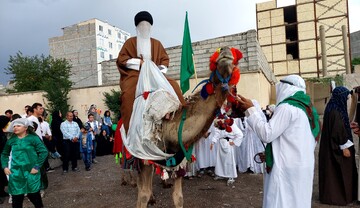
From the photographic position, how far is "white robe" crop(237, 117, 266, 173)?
27.7ft

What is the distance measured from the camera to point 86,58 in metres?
58.6

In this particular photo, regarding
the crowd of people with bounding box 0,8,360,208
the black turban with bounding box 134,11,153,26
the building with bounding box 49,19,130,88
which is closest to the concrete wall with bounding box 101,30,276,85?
the crowd of people with bounding box 0,8,360,208

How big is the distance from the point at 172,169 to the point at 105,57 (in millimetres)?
61046

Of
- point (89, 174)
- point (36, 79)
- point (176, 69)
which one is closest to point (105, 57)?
point (36, 79)

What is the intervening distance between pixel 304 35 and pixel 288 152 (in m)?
31.9

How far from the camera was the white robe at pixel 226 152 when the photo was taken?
7.32 m

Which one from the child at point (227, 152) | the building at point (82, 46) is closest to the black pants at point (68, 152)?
the child at point (227, 152)

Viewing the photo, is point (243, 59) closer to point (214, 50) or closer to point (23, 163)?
point (214, 50)

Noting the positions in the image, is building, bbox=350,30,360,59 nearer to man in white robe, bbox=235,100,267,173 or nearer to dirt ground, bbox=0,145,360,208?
man in white robe, bbox=235,100,267,173

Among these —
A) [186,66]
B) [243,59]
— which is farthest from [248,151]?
[243,59]

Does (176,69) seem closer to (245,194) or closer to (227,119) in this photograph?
(245,194)

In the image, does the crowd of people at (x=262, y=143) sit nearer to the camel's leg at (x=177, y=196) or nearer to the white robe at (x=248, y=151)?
the white robe at (x=248, y=151)

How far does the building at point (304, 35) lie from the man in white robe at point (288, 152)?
99.2 ft

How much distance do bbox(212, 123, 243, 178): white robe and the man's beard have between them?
3241mm
